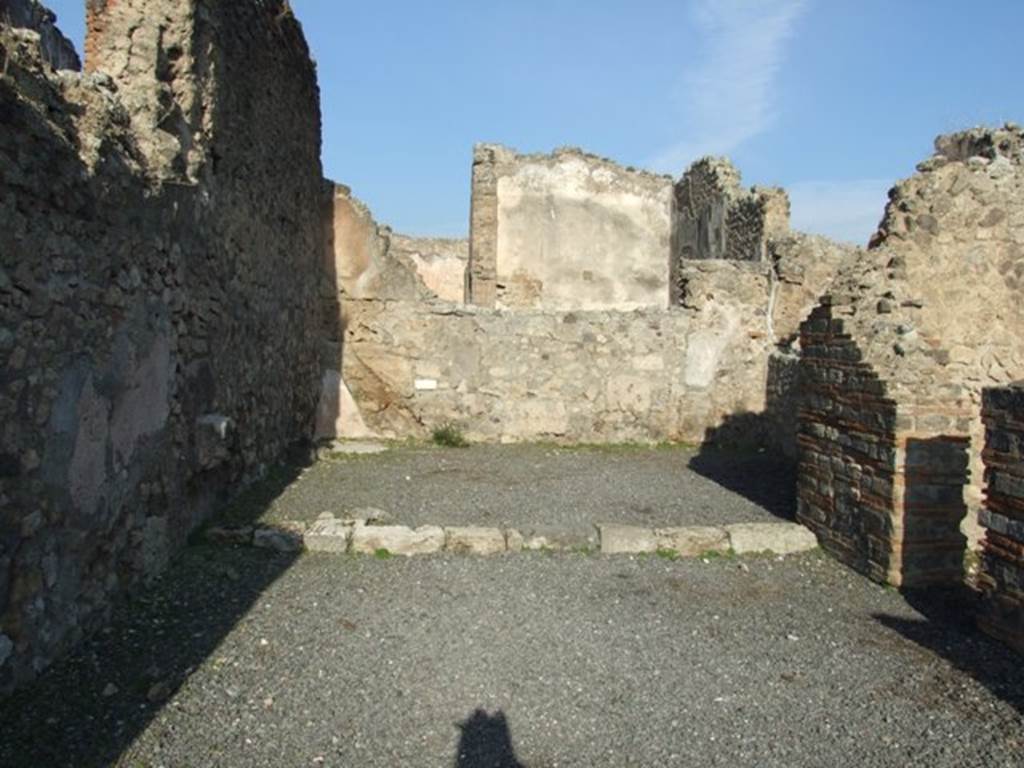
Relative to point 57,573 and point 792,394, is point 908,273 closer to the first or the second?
point 792,394

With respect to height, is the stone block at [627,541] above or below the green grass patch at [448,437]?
below

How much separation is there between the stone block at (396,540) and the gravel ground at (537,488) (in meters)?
0.53

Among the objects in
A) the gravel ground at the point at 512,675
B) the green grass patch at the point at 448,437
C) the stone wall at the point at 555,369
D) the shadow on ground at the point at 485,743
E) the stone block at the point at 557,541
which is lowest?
the shadow on ground at the point at 485,743

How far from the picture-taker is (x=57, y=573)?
341 centimetres

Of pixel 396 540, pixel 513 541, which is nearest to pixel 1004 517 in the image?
pixel 513 541

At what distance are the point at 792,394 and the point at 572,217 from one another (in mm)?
8212

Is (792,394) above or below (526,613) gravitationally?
above

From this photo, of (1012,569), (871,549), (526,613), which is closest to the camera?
(1012,569)

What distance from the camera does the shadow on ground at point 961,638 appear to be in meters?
3.65

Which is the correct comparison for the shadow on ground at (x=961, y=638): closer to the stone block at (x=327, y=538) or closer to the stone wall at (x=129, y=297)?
the stone block at (x=327, y=538)

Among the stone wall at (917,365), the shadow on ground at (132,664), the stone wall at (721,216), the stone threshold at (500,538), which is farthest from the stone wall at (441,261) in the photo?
the shadow on ground at (132,664)

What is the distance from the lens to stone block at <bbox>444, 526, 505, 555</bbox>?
5.52 metres

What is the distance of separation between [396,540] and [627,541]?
5.27 feet

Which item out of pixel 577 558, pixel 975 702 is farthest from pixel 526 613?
pixel 975 702
